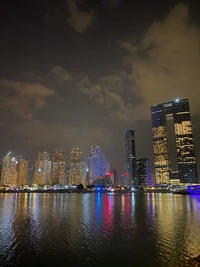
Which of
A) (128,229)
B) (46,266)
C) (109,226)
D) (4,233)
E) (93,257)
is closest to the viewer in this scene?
(46,266)

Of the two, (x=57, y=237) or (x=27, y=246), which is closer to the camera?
(x=27, y=246)

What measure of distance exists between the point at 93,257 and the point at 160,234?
13116 mm

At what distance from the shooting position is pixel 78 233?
31516 millimetres

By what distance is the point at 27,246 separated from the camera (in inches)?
997

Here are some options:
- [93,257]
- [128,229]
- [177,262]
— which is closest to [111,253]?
[93,257]

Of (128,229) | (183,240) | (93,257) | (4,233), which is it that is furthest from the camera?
(128,229)

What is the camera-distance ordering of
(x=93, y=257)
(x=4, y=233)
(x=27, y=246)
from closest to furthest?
(x=93, y=257) → (x=27, y=246) → (x=4, y=233)

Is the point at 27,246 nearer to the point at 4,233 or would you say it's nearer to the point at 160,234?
the point at 4,233

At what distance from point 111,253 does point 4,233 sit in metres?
17.3

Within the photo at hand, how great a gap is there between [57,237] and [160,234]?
47.6 feet

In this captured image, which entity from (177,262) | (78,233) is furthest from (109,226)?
(177,262)

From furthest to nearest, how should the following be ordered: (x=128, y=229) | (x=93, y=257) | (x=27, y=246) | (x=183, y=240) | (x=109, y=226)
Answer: (x=109, y=226) → (x=128, y=229) → (x=183, y=240) → (x=27, y=246) → (x=93, y=257)

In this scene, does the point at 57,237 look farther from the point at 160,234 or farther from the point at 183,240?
the point at 183,240

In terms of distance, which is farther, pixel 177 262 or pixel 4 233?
pixel 4 233
